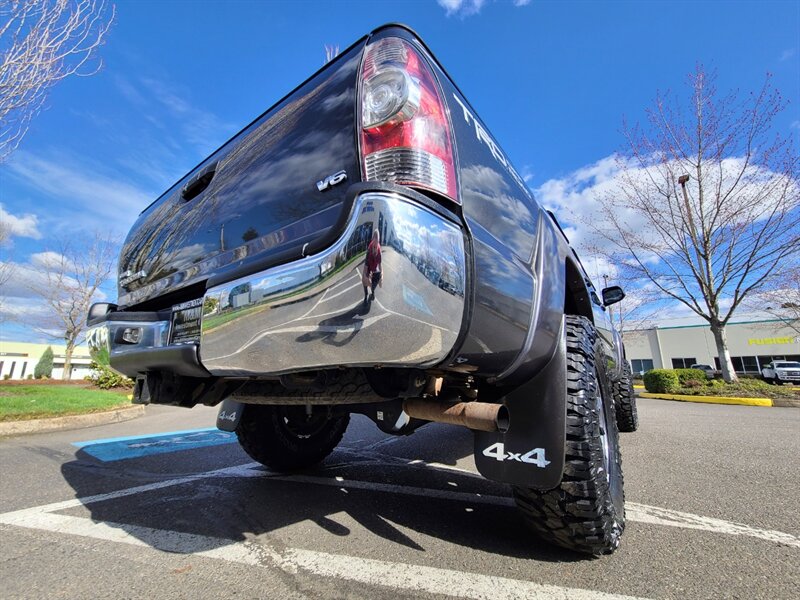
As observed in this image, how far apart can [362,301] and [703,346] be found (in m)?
47.5

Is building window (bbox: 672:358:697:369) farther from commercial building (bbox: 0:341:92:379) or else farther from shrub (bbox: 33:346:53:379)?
shrub (bbox: 33:346:53:379)

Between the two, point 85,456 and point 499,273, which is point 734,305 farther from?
point 85,456

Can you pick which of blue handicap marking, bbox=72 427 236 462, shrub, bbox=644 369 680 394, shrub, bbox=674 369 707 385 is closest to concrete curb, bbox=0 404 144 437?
blue handicap marking, bbox=72 427 236 462

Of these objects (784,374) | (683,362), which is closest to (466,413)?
(784,374)

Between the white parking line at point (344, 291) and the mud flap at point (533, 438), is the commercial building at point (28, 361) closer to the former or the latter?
the mud flap at point (533, 438)

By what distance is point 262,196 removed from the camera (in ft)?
5.13

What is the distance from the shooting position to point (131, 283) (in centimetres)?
216

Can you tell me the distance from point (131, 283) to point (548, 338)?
7.10 feet

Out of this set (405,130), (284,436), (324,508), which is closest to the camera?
(405,130)

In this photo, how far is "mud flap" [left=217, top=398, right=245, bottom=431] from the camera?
2.72 metres

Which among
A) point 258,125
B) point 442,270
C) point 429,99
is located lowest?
point 442,270

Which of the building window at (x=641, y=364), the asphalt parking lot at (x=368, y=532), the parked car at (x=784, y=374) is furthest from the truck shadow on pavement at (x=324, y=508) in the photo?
the building window at (x=641, y=364)

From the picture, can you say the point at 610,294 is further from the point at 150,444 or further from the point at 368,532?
the point at 150,444

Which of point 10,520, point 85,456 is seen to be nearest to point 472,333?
point 10,520
